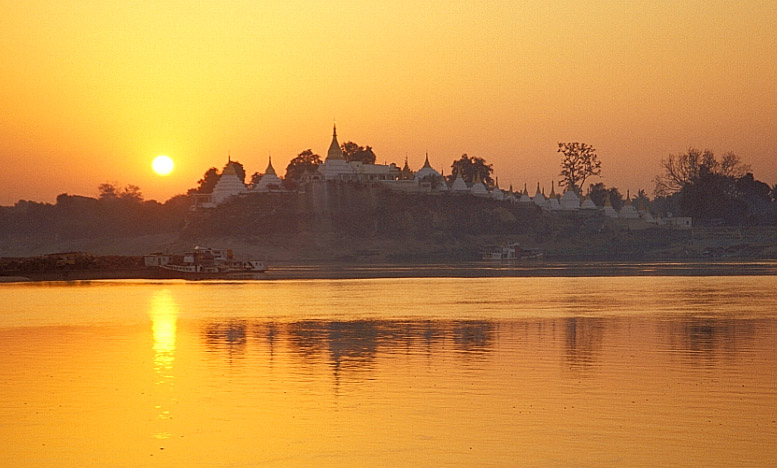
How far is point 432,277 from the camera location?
8031 centimetres

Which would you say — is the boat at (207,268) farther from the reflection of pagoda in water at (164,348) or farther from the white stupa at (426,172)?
the white stupa at (426,172)

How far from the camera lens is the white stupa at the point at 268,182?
522ft

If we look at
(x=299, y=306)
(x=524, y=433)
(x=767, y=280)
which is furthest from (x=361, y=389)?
(x=767, y=280)

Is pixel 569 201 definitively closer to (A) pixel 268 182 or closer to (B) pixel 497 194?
(B) pixel 497 194

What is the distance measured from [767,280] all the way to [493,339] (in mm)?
42963

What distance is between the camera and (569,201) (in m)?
170

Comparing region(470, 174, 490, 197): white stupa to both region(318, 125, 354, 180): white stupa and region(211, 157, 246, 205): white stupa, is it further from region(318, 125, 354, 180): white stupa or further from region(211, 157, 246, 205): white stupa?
region(211, 157, 246, 205): white stupa

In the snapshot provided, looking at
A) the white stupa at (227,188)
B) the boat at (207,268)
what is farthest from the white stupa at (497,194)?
the boat at (207,268)

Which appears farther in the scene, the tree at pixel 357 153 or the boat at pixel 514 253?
the tree at pixel 357 153

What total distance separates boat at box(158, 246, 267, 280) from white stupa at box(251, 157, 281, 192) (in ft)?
196

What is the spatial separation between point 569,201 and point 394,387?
151 meters

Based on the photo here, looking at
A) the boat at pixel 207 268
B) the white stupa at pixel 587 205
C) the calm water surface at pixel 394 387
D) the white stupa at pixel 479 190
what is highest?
the white stupa at pixel 479 190

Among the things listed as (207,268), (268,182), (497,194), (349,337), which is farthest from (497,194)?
(349,337)

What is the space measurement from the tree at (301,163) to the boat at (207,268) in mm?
79008
